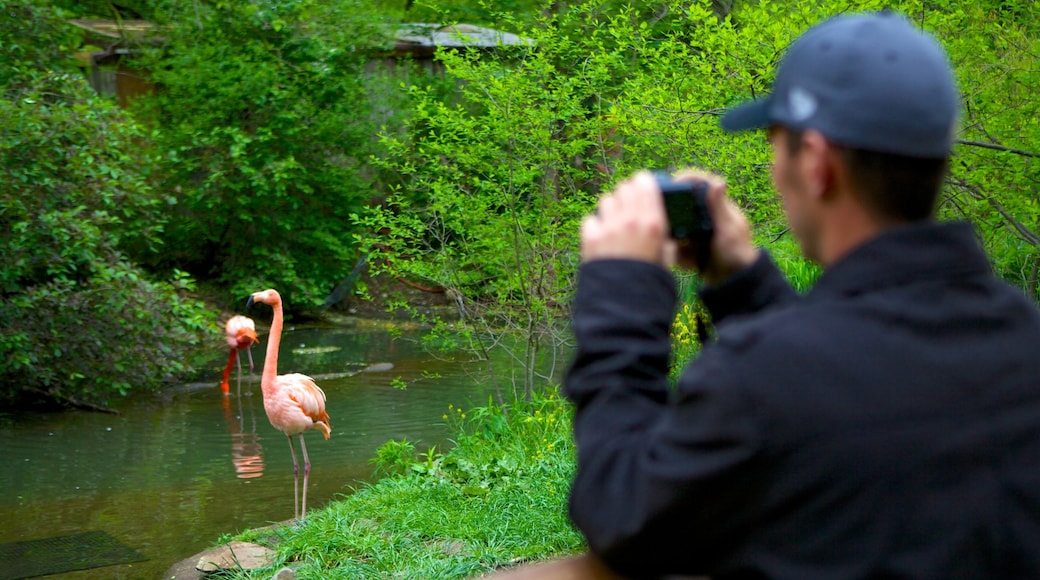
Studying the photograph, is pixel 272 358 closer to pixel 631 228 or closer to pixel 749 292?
pixel 749 292

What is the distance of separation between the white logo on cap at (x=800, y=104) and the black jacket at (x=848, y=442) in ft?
0.54

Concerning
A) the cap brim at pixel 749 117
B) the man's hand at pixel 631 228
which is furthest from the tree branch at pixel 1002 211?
the man's hand at pixel 631 228

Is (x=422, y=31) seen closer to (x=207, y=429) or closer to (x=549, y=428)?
(x=207, y=429)

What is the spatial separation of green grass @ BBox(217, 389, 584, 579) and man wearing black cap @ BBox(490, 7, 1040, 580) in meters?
4.02

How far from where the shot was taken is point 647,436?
4.18ft

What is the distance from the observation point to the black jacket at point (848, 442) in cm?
119

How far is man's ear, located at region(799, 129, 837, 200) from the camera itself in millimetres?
1282

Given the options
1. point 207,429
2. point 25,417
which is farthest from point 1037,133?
point 25,417

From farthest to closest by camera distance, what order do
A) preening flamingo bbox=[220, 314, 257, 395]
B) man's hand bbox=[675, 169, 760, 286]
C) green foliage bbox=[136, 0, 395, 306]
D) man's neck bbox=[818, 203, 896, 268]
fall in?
green foliage bbox=[136, 0, 395, 306] < preening flamingo bbox=[220, 314, 257, 395] < man's hand bbox=[675, 169, 760, 286] < man's neck bbox=[818, 203, 896, 268]

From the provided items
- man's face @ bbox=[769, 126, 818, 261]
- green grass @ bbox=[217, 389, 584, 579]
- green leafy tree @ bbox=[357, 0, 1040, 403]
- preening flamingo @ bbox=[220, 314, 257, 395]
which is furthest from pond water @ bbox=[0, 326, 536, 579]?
man's face @ bbox=[769, 126, 818, 261]

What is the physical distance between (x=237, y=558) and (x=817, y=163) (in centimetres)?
547

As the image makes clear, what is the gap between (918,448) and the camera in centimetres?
120

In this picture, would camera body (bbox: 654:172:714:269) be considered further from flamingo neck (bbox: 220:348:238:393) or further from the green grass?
flamingo neck (bbox: 220:348:238:393)

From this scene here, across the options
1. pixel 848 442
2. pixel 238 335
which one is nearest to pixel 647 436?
pixel 848 442
